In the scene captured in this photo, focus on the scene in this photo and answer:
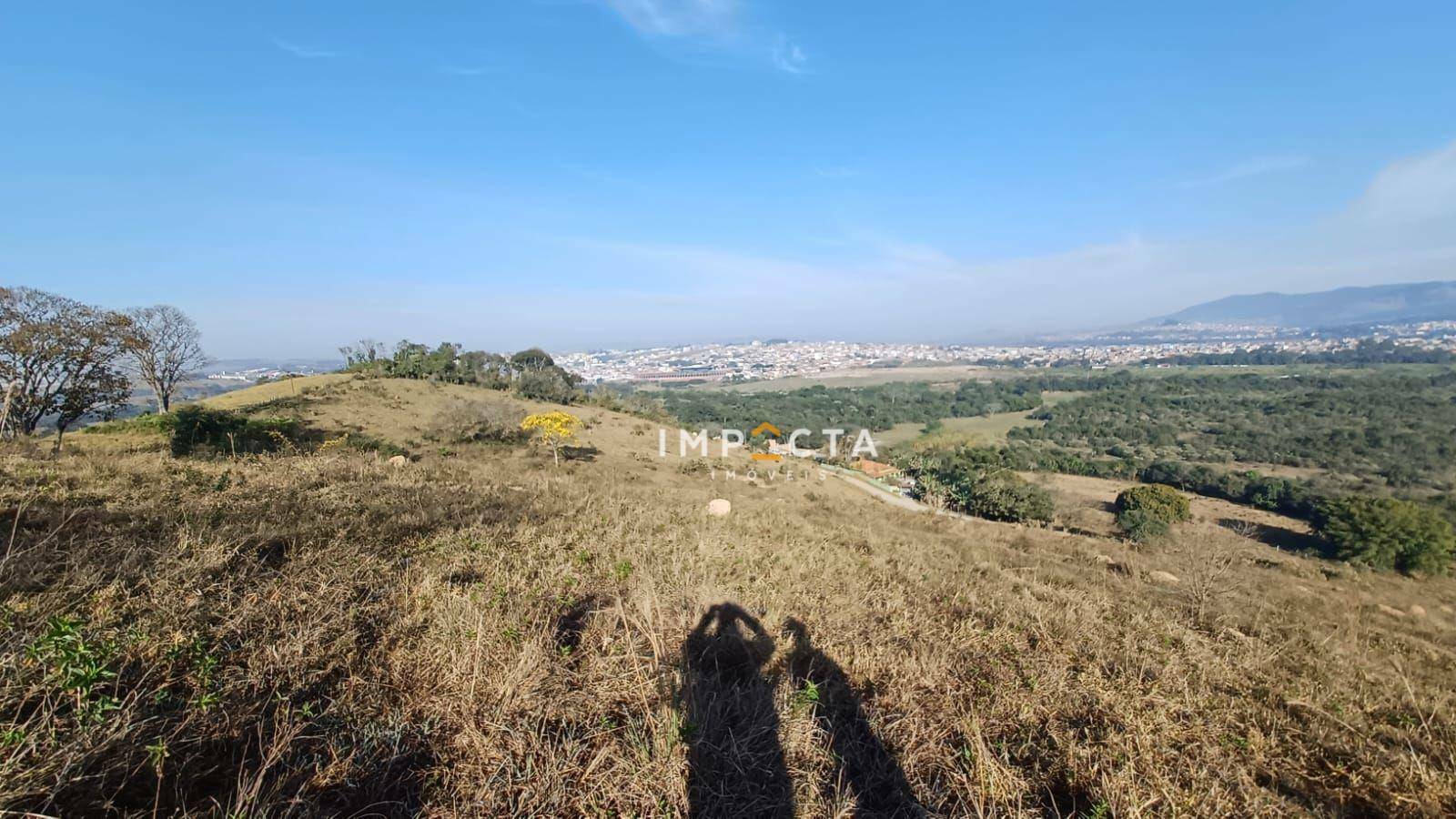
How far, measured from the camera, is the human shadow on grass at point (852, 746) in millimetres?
2387

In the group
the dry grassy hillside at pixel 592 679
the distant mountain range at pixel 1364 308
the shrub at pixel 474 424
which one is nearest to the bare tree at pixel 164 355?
the shrub at pixel 474 424

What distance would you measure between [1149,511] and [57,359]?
A: 36.5 meters

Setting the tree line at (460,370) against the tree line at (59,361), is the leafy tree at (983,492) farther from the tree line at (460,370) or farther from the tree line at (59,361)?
the tree line at (59,361)

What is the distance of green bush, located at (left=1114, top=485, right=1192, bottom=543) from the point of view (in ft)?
58.7

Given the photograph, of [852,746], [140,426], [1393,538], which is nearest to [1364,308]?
[1393,538]

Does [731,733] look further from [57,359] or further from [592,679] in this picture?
[57,359]

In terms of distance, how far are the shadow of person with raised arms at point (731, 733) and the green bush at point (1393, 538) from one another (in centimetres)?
2848

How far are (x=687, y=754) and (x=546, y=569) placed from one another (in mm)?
2434

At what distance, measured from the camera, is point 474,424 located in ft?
53.3

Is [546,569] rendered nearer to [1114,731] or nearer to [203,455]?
[1114,731]

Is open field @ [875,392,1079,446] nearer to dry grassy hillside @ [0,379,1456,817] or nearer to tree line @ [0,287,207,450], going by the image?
dry grassy hillside @ [0,379,1456,817]

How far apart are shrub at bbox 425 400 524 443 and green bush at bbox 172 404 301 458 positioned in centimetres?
469

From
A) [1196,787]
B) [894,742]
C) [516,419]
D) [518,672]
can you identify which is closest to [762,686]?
[894,742]

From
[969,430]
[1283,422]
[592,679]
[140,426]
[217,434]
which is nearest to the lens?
[592,679]
